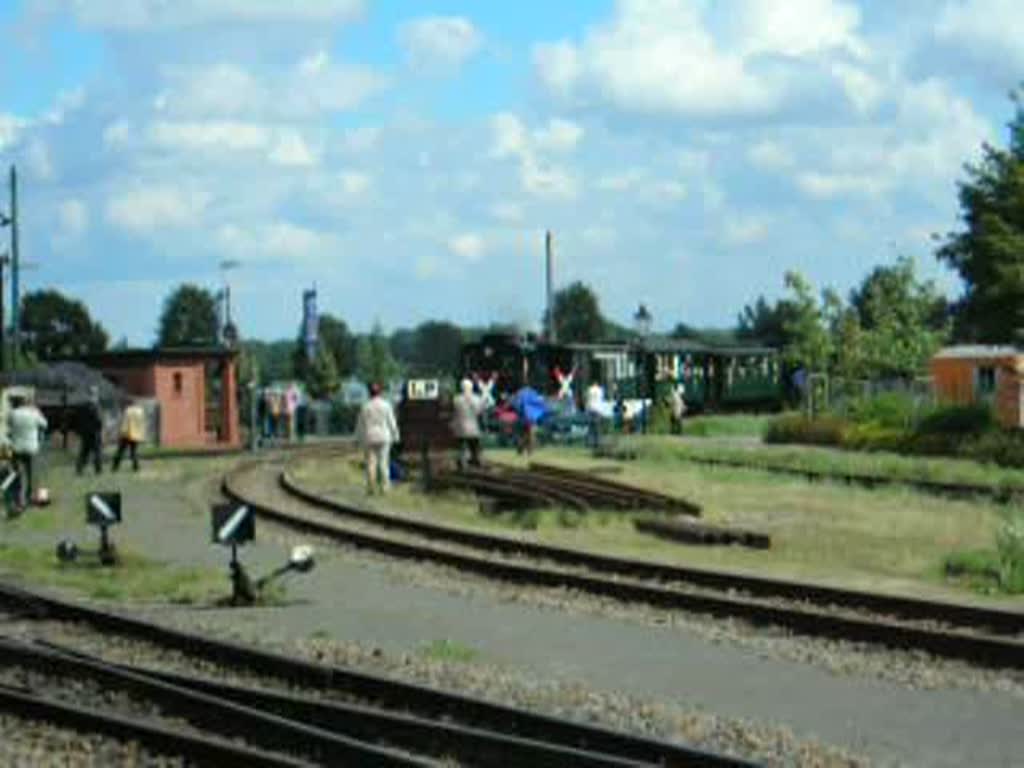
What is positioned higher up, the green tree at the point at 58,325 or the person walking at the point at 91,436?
the green tree at the point at 58,325

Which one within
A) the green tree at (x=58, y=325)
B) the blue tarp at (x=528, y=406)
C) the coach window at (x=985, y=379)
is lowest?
the blue tarp at (x=528, y=406)

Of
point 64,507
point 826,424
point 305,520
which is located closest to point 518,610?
point 305,520

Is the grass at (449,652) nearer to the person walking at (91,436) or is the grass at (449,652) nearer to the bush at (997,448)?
the bush at (997,448)

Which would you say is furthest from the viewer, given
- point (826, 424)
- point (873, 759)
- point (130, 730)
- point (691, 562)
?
point (826, 424)

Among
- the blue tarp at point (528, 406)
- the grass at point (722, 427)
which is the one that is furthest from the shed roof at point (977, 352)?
the blue tarp at point (528, 406)

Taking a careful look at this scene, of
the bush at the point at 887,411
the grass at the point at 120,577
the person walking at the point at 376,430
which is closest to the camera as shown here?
the grass at the point at 120,577

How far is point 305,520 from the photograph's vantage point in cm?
2289

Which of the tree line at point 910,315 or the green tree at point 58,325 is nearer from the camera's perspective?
the tree line at point 910,315

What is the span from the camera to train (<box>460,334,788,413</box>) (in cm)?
4978

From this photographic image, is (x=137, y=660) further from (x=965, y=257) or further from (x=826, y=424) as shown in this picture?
(x=965, y=257)

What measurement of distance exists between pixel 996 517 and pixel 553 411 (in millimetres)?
21723

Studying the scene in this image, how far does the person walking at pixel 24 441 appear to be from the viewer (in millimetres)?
25594

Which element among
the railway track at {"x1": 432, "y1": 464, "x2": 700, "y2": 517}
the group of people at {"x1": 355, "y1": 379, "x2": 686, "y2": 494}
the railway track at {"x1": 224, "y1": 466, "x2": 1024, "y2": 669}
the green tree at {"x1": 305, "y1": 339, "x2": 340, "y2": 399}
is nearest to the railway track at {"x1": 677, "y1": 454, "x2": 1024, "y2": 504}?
the group of people at {"x1": 355, "y1": 379, "x2": 686, "y2": 494}

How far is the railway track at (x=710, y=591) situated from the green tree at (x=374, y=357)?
3435 inches
